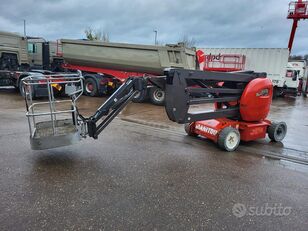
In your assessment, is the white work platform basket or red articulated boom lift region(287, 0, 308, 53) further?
red articulated boom lift region(287, 0, 308, 53)

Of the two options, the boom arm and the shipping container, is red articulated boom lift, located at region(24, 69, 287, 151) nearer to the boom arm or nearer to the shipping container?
the boom arm

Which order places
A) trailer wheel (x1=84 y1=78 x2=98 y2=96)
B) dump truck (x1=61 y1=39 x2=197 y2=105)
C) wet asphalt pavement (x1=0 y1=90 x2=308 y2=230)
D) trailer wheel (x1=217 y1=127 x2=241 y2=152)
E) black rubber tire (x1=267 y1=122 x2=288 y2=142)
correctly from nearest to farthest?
wet asphalt pavement (x1=0 y1=90 x2=308 y2=230) < trailer wheel (x1=217 y1=127 x2=241 y2=152) < black rubber tire (x1=267 y1=122 x2=288 y2=142) < dump truck (x1=61 y1=39 x2=197 y2=105) < trailer wheel (x1=84 y1=78 x2=98 y2=96)

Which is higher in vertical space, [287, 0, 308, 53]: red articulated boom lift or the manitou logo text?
[287, 0, 308, 53]: red articulated boom lift

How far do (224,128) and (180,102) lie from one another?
122 centimetres

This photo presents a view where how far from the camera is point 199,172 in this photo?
4059mm

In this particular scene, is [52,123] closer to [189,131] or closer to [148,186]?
[148,186]

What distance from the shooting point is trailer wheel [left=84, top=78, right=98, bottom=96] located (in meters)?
12.9

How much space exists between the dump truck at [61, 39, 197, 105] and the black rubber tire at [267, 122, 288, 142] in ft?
16.6

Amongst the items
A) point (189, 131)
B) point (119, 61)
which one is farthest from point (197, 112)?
point (119, 61)

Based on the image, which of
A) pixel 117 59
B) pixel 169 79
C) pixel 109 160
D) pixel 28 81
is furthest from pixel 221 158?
pixel 117 59

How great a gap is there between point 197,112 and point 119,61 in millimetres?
7770

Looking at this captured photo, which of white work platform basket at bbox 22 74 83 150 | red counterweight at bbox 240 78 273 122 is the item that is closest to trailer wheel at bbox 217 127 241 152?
red counterweight at bbox 240 78 273 122

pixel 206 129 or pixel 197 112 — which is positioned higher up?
pixel 197 112

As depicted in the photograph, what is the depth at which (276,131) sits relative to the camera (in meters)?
5.98
